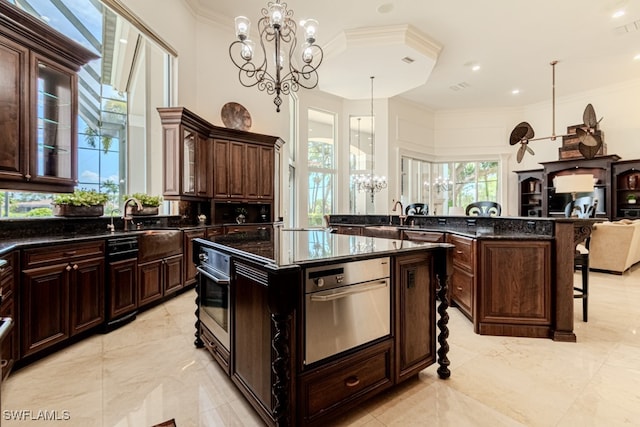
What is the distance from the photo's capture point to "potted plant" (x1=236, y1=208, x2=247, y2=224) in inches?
215

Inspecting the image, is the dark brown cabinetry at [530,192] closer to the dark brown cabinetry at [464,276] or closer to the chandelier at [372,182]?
the chandelier at [372,182]

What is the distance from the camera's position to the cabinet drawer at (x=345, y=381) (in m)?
1.59

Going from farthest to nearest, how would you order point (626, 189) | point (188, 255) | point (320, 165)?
point (320, 165) → point (626, 189) → point (188, 255)

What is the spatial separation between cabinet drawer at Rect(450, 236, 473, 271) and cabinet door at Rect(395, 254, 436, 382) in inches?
45.4

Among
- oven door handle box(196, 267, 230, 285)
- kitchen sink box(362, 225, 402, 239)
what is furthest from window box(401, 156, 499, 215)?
oven door handle box(196, 267, 230, 285)

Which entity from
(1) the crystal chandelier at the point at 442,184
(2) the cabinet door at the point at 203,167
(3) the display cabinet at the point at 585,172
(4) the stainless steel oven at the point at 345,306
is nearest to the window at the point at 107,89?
(2) the cabinet door at the point at 203,167

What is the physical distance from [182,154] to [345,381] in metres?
3.88

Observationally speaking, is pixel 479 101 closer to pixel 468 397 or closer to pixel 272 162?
pixel 272 162

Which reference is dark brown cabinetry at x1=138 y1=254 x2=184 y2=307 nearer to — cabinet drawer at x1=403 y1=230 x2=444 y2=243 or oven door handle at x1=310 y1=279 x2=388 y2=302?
oven door handle at x1=310 y1=279 x2=388 y2=302

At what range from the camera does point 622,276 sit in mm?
5219

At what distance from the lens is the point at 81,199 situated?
314 centimetres

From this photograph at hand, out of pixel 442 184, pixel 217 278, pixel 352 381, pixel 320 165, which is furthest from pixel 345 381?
pixel 442 184

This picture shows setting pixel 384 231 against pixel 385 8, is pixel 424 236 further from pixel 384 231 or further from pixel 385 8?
pixel 385 8

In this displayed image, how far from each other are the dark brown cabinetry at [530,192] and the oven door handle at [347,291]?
349 inches
